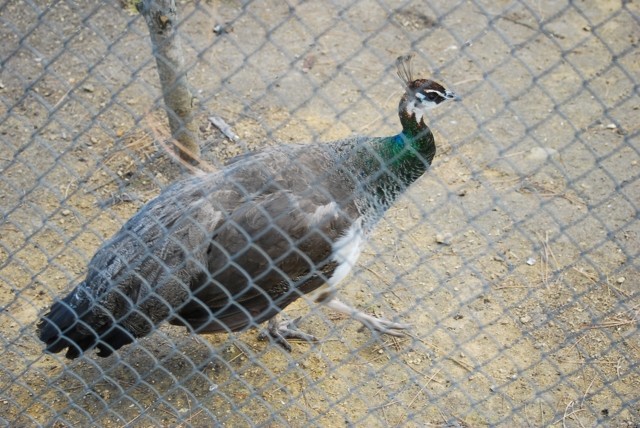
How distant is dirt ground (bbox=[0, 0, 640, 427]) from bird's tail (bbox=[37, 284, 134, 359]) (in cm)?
18

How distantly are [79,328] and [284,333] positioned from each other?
1.11m

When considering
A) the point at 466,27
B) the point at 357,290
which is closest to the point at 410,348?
the point at 357,290

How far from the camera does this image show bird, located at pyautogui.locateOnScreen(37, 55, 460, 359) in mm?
3242

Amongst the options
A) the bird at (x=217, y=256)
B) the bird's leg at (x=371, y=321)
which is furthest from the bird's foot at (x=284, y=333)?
the bird at (x=217, y=256)

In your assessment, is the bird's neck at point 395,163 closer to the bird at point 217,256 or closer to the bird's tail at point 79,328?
the bird at point 217,256

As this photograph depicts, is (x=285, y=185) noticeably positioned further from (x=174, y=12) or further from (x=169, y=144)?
(x=169, y=144)

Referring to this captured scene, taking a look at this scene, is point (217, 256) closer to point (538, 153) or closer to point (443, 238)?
point (443, 238)

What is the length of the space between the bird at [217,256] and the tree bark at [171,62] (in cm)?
45

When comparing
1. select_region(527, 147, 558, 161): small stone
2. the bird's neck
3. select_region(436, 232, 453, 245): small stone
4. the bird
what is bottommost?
select_region(527, 147, 558, 161): small stone

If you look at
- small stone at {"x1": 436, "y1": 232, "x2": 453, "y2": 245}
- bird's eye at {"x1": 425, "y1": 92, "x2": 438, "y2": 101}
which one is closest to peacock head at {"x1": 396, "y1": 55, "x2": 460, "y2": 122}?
bird's eye at {"x1": 425, "y1": 92, "x2": 438, "y2": 101}

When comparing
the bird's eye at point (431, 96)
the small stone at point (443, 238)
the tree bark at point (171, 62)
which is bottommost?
the small stone at point (443, 238)

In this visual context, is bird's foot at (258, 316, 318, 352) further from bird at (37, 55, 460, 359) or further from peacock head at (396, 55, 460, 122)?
peacock head at (396, 55, 460, 122)

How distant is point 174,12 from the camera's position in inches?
159

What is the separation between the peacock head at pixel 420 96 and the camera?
382 cm
